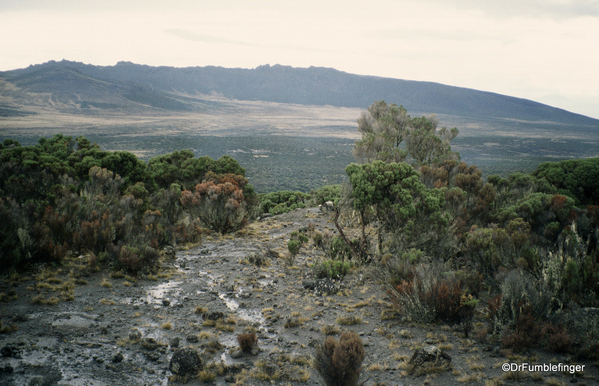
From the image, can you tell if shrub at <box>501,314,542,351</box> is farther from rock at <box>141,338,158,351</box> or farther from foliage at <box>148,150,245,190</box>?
foliage at <box>148,150,245,190</box>

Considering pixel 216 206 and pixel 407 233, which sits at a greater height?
pixel 407 233

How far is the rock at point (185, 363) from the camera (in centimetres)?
456

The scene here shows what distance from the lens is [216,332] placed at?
5727 millimetres

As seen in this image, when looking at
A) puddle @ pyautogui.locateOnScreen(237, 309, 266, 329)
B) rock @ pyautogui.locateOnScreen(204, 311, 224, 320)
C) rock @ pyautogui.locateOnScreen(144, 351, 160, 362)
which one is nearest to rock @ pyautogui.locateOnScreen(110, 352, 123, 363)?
rock @ pyautogui.locateOnScreen(144, 351, 160, 362)

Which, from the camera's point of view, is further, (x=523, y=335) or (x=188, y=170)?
(x=188, y=170)

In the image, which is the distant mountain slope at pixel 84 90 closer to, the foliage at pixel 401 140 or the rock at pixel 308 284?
the foliage at pixel 401 140

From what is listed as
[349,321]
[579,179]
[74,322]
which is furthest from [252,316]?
[579,179]

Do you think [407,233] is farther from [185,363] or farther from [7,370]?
[7,370]

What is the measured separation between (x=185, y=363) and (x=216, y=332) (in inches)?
44.3

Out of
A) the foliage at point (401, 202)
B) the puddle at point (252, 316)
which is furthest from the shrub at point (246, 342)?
the foliage at point (401, 202)

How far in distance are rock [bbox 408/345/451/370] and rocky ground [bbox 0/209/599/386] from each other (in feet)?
0.26

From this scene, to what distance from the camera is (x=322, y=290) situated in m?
7.55

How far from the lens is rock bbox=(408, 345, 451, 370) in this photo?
4.69 meters

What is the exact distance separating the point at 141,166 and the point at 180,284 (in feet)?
32.0
